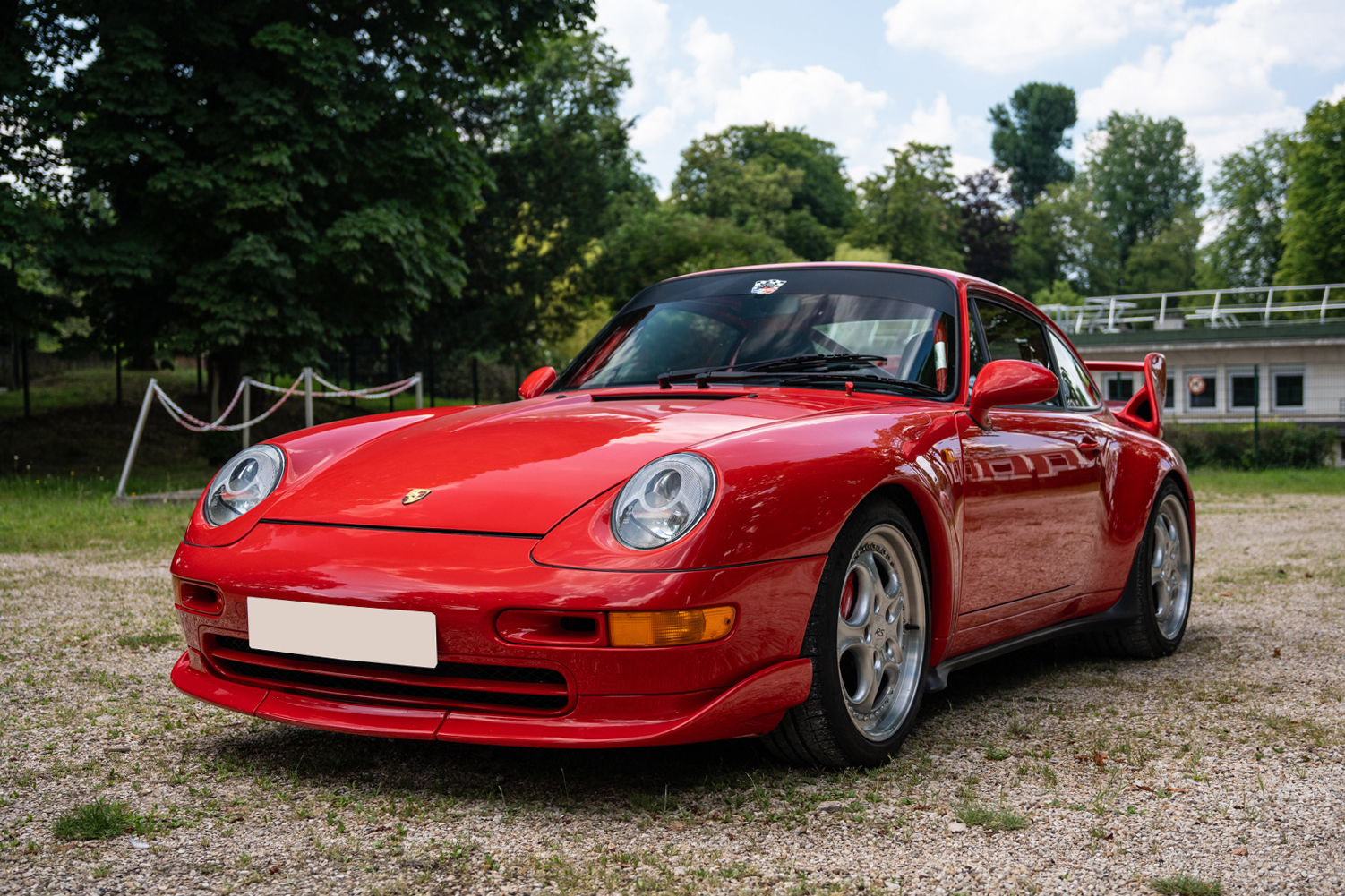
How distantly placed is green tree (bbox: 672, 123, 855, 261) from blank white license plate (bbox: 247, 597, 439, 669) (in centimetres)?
4831

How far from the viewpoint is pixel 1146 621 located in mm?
5008

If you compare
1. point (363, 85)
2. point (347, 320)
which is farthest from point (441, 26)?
point (347, 320)

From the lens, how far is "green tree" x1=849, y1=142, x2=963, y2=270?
5338cm

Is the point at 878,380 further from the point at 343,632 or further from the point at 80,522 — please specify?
the point at 80,522

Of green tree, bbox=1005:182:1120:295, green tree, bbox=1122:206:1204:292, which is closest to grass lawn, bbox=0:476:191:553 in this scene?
green tree, bbox=1122:206:1204:292

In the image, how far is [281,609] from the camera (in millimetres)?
2898

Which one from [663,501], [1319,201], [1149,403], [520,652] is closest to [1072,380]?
[1149,403]

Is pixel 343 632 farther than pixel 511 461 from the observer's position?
No

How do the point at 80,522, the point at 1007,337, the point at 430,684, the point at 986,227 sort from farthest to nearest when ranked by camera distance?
1. the point at 986,227
2. the point at 80,522
3. the point at 1007,337
4. the point at 430,684

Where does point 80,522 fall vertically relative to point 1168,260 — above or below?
below

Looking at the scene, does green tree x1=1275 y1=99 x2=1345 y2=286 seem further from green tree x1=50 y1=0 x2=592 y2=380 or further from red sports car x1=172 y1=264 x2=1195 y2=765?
red sports car x1=172 y1=264 x2=1195 y2=765

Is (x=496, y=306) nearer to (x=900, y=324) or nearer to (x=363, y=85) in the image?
(x=363, y=85)

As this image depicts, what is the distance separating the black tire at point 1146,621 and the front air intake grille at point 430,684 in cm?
305

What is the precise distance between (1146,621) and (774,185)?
50760 mm
